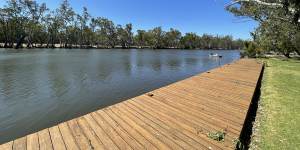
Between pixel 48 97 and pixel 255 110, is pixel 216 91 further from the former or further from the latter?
pixel 48 97

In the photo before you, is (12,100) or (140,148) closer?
(140,148)

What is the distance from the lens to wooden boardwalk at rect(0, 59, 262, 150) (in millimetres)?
4590

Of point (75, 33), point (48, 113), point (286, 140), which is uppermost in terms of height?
point (75, 33)

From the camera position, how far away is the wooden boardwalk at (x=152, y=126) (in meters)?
4.59

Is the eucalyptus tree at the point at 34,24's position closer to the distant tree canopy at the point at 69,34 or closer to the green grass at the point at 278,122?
the distant tree canopy at the point at 69,34

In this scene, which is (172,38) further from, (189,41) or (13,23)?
(13,23)

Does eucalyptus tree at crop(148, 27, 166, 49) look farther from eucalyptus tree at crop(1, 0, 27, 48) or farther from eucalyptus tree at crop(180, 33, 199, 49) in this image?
eucalyptus tree at crop(1, 0, 27, 48)

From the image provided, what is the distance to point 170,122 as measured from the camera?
5.89 meters

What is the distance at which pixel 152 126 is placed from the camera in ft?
18.4

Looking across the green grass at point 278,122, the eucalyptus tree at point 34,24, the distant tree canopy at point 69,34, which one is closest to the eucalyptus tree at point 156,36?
the distant tree canopy at point 69,34

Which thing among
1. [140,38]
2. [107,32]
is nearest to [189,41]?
[140,38]

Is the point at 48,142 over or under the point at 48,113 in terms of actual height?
over

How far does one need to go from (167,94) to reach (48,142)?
542 centimetres

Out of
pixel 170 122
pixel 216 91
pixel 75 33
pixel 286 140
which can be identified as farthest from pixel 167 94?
pixel 75 33
